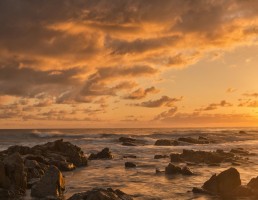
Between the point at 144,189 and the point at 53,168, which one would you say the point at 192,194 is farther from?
the point at 53,168

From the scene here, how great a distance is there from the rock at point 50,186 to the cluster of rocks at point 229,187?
9334 millimetres

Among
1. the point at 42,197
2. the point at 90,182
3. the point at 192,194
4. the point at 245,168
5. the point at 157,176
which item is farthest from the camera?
the point at 245,168

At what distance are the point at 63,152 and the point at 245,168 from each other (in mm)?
22402

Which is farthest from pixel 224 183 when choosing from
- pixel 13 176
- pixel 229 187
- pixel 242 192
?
pixel 13 176

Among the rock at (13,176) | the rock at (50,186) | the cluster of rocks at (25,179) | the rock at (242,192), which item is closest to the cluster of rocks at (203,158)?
the rock at (242,192)

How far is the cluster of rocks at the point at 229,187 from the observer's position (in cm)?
2477

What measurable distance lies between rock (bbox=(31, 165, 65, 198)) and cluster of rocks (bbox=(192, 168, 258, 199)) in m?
9.33

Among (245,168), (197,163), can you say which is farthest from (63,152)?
(245,168)

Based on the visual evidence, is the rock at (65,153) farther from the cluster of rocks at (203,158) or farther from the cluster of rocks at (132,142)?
the cluster of rocks at (132,142)

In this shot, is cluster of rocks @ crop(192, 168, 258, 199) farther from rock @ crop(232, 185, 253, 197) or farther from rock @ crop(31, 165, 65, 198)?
rock @ crop(31, 165, 65, 198)

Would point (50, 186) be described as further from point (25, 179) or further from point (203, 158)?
point (203, 158)

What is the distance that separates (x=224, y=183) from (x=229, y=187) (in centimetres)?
42

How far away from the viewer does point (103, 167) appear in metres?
40.6

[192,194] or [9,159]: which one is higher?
[9,159]
